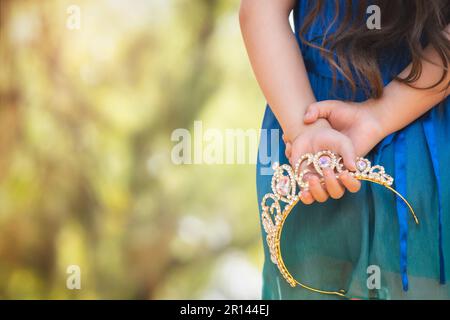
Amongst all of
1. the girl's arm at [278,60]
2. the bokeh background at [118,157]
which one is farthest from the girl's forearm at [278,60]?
the bokeh background at [118,157]

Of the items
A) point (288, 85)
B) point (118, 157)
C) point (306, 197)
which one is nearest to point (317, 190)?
point (306, 197)

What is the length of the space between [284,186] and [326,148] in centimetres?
7

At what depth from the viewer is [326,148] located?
0.72 metres

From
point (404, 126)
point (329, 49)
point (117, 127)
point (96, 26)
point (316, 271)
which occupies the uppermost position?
point (96, 26)

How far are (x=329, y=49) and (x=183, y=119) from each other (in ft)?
6.31

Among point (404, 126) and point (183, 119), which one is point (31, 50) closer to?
point (183, 119)

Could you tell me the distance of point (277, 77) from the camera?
2.56 ft

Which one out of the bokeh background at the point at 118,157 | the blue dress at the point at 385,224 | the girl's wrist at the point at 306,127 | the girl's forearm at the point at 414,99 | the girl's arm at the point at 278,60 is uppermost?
the bokeh background at the point at 118,157

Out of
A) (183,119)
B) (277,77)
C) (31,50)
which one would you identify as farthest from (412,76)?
(31,50)

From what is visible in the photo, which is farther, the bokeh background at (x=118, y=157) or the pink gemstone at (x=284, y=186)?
the bokeh background at (x=118, y=157)

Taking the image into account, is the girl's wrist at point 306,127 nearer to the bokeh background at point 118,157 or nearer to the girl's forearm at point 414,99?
the girl's forearm at point 414,99

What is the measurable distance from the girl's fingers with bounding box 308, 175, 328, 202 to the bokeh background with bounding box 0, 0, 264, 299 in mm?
1776

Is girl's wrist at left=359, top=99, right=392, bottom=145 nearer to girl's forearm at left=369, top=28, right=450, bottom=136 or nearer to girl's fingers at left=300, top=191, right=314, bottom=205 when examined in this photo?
girl's forearm at left=369, top=28, right=450, bottom=136

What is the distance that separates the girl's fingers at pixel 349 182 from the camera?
2.29 feet
